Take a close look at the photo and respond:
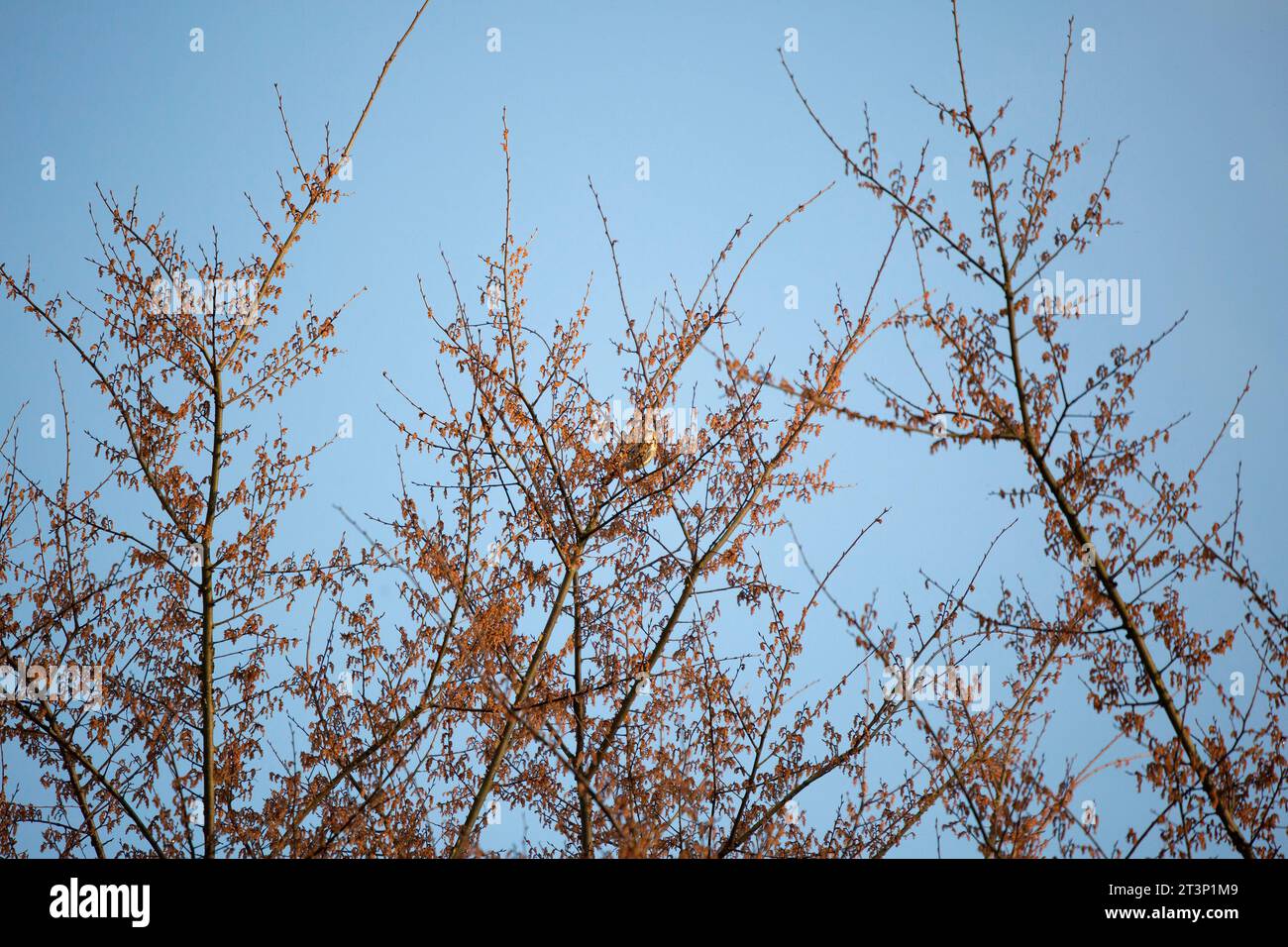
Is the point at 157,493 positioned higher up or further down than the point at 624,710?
higher up

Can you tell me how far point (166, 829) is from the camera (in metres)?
7.37

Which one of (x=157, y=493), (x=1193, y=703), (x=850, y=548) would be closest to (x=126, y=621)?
(x=157, y=493)

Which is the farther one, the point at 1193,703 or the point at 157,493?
the point at 157,493
